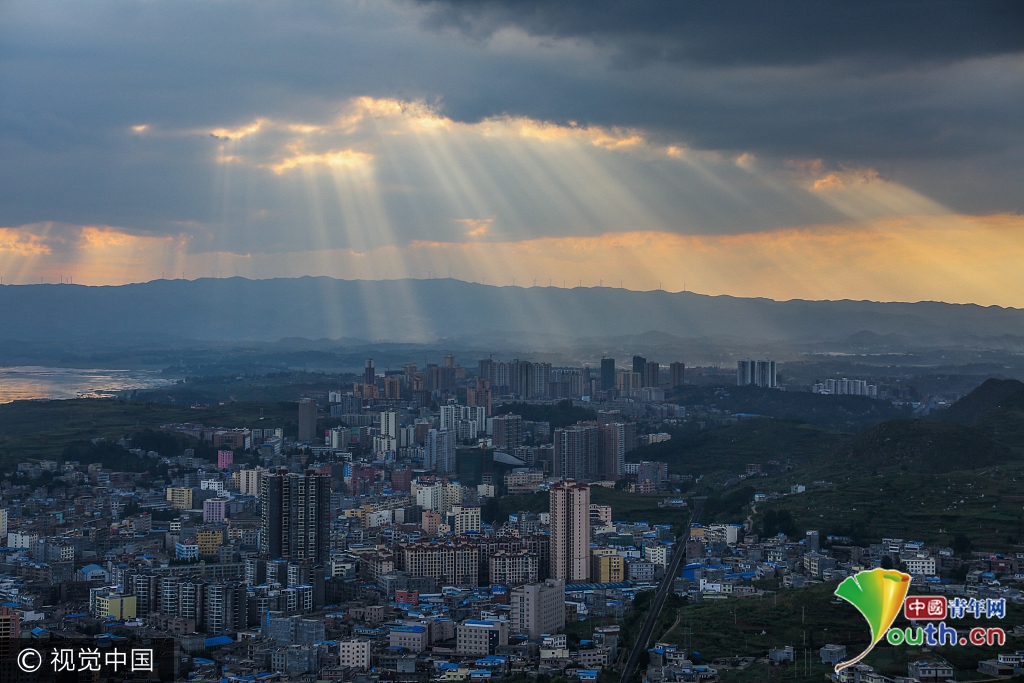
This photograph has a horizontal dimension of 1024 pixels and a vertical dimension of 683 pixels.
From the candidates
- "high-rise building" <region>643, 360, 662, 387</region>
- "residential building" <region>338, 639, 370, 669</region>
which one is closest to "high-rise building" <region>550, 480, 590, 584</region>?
"residential building" <region>338, 639, 370, 669</region>

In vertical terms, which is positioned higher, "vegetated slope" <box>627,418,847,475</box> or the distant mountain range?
the distant mountain range

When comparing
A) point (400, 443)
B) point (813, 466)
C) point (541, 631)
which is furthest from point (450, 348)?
point (541, 631)

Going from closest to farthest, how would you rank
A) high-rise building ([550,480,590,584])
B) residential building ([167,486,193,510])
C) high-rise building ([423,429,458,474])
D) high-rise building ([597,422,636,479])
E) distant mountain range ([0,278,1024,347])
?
high-rise building ([550,480,590,584]) < residential building ([167,486,193,510]) < high-rise building ([597,422,636,479]) < high-rise building ([423,429,458,474]) < distant mountain range ([0,278,1024,347])

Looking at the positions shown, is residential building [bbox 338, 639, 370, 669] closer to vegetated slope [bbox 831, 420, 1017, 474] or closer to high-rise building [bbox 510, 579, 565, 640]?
high-rise building [bbox 510, 579, 565, 640]

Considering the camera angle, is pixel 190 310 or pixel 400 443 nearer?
pixel 400 443

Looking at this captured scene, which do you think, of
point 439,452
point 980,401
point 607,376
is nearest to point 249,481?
point 439,452

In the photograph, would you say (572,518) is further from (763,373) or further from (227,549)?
(763,373)

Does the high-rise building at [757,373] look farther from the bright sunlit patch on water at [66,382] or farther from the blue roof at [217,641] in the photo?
the blue roof at [217,641]
